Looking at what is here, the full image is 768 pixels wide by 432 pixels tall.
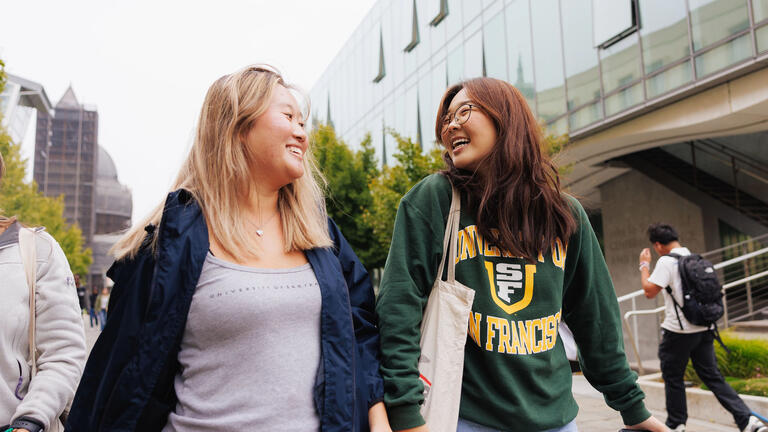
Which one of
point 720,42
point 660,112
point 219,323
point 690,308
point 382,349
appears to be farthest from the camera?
point 660,112

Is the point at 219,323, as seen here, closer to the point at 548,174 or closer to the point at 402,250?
the point at 402,250

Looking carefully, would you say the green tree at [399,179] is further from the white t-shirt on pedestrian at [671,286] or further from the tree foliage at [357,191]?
the white t-shirt on pedestrian at [671,286]

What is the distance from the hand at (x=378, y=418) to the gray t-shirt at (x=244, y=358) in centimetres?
17

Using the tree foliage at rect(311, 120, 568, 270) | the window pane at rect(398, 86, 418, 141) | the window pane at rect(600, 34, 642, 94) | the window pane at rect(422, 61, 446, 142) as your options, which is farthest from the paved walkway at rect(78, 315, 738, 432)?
the window pane at rect(398, 86, 418, 141)

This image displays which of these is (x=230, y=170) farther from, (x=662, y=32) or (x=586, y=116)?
(x=586, y=116)

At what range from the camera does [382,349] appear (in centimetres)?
175

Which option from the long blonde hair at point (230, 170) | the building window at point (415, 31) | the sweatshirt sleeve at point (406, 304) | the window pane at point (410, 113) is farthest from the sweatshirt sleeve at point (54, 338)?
the building window at point (415, 31)

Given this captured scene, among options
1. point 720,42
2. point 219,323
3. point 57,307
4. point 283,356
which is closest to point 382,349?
point 283,356

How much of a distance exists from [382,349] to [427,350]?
145 millimetres

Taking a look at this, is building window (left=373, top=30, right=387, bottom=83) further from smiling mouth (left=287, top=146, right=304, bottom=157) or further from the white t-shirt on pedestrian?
smiling mouth (left=287, top=146, right=304, bottom=157)

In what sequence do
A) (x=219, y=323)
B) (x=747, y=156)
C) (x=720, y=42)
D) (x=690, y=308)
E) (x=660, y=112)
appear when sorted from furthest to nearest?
(x=747, y=156)
(x=660, y=112)
(x=720, y=42)
(x=690, y=308)
(x=219, y=323)

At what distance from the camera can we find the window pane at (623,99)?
1185cm

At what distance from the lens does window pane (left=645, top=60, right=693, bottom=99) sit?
10703 mm

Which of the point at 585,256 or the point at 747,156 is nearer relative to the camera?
the point at 585,256
